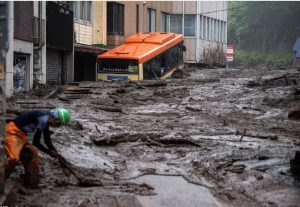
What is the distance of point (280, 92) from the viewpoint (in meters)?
23.4

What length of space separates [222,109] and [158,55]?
937cm

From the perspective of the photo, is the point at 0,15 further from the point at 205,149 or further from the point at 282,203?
the point at 205,149

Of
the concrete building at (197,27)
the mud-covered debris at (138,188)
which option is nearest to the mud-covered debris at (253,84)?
the mud-covered debris at (138,188)

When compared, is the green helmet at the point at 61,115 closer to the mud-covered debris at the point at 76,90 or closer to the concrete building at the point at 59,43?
the mud-covered debris at the point at 76,90

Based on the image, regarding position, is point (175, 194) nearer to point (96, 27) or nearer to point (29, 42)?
point (29, 42)

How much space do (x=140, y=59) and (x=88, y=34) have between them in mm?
7093

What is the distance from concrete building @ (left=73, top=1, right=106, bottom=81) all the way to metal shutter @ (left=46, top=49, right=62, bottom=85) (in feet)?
10.4

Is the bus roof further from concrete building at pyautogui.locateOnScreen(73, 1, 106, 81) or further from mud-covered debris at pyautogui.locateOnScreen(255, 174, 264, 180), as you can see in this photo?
mud-covered debris at pyautogui.locateOnScreen(255, 174, 264, 180)

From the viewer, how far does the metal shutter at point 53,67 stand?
1056 inches

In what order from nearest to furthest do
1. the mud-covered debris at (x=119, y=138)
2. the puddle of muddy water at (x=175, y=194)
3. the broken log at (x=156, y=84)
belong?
the puddle of muddy water at (x=175, y=194)
the mud-covered debris at (x=119, y=138)
the broken log at (x=156, y=84)

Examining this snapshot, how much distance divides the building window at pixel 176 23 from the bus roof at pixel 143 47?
16549 millimetres

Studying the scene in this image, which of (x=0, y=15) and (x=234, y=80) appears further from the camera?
(x=234, y=80)

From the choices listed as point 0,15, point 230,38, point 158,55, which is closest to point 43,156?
point 0,15

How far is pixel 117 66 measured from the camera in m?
28.2
